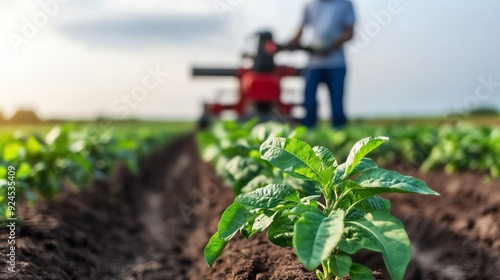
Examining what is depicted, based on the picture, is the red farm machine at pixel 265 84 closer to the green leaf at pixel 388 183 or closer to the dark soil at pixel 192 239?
the dark soil at pixel 192 239

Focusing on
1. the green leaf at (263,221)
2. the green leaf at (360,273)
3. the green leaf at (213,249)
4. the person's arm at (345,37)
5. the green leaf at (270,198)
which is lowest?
the green leaf at (360,273)

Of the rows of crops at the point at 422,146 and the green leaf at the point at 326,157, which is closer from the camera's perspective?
the green leaf at the point at 326,157

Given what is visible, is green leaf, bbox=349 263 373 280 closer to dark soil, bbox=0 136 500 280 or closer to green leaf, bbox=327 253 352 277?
green leaf, bbox=327 253 352 277

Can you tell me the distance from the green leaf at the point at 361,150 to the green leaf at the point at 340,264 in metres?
0.33

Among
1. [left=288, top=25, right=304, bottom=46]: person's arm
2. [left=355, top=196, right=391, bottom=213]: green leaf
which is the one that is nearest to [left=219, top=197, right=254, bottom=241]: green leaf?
[left=355, top=196, right=391, bottom=213]: green leaf

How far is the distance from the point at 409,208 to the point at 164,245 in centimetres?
247

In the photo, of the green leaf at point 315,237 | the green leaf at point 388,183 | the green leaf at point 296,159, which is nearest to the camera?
the green leaf at point 315,237

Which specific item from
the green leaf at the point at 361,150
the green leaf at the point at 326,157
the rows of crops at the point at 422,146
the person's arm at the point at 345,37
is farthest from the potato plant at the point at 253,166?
the person's arm at the point at 345,37

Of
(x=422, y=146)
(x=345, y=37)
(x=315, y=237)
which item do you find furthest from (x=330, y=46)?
(x=315, y=237)

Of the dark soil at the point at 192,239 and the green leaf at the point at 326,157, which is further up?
the green leaf at the point at 326,157

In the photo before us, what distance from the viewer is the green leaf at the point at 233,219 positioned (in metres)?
2.18

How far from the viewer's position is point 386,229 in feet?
6.53

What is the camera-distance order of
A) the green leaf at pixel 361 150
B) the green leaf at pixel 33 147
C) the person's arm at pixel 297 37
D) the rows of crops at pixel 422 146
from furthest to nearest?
1. the person's arm at pixel 297 37
2. the rows of crops at pixel 422 146
3. the green leaf at pixel 33 147
4. the green leaf at pixel 361 150

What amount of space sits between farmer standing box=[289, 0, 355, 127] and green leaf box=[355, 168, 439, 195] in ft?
21.3
